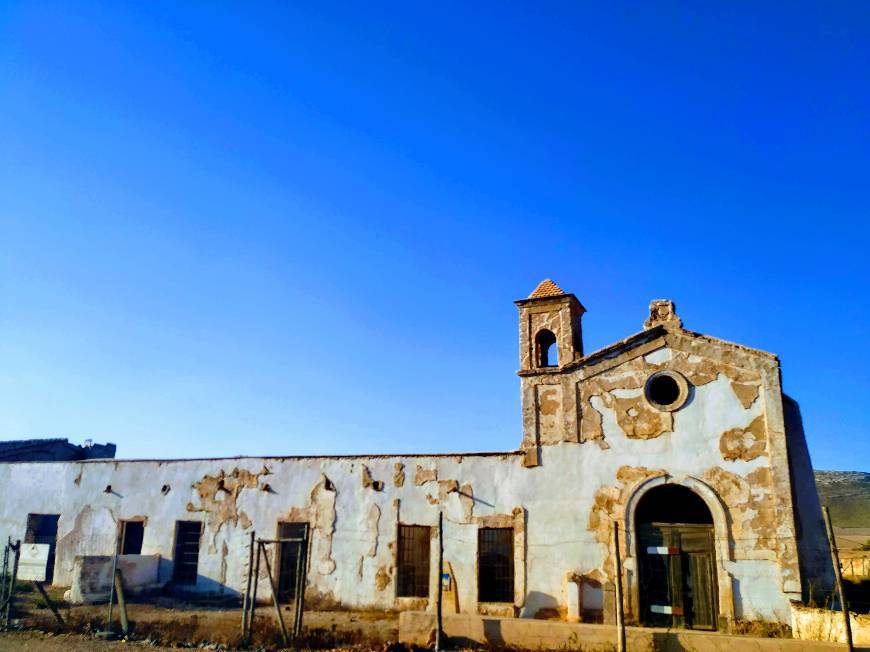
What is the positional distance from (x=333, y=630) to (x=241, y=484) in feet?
21.9

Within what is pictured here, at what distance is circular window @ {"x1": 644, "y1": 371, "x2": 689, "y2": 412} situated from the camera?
55.5 ft

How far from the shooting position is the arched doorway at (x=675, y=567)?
51.4 feet

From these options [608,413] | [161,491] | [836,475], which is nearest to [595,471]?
[608,413]

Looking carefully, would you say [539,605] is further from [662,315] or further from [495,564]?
[662,315]

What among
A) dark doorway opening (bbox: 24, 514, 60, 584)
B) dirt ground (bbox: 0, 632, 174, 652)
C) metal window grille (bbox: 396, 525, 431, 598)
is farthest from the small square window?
metal window grille (bbox: 396, 525, 431, 598)

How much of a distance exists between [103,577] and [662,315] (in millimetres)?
17151

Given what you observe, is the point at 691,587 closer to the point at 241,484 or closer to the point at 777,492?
the point at 777,492

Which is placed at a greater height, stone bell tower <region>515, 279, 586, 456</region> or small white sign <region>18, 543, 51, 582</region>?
stone bell tower <region>515, 279, 586, 456</region>

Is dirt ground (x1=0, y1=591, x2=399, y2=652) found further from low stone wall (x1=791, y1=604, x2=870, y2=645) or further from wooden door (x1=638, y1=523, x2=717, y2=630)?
low stone wall (x1=791, y1=604, x2=870, y2=645)

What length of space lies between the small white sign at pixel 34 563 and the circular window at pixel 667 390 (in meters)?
15.3

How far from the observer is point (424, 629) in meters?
15.0

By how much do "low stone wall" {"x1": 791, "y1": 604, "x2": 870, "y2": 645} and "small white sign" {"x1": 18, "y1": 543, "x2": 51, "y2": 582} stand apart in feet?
55.8

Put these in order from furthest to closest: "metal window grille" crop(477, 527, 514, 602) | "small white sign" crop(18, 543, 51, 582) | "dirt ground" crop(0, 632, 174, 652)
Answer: "metal window grille" crop(477, 527, 514, 602) → "small white sign" crop(18, 543, 51, 582) → "dirt ground" crop(0, 632, 174, 652)

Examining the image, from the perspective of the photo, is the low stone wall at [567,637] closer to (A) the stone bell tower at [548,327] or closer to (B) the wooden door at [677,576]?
(B) the wooden door at [677,576]
